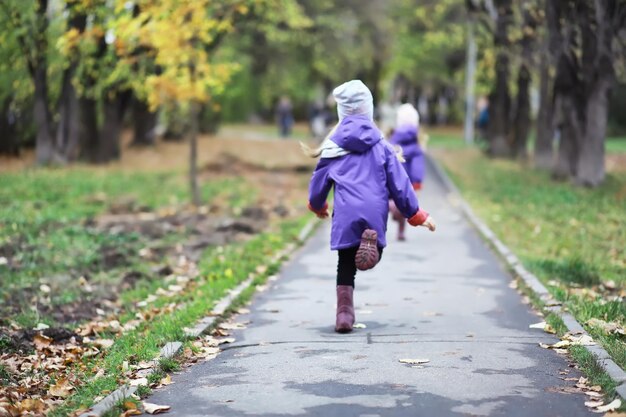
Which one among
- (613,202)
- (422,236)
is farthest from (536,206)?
(422,236)

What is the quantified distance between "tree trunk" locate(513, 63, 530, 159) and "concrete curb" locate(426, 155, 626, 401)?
8.95 meters

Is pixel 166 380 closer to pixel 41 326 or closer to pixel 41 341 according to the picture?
Result: pixel 41 341

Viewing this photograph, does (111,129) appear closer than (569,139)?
No

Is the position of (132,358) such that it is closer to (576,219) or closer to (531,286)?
(531,286)

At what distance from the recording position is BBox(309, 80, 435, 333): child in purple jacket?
850 centimetres

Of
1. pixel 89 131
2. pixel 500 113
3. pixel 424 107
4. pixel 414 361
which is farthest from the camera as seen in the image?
pixel 424 107

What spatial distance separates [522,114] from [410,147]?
57.8ft

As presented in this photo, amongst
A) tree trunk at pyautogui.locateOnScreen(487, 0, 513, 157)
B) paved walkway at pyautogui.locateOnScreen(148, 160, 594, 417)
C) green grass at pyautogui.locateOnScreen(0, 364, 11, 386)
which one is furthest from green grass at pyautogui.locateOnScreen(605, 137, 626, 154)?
green grass at pyautogui.locateOnScreen(0, 364, 11, 386)

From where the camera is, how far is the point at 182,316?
930cm

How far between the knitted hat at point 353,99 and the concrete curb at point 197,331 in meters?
2.02

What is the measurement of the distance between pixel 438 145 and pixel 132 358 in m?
38.2

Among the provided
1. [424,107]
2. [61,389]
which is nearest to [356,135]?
[61,389]

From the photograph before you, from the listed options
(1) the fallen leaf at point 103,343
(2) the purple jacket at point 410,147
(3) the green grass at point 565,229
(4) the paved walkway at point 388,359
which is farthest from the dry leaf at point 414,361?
(2) the purple jacket at point 410,147

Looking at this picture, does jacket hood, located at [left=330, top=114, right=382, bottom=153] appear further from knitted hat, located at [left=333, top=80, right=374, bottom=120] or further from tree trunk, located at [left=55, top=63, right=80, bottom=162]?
tree trunk, located at [left=55, top=63, right=80, bottom=162]
